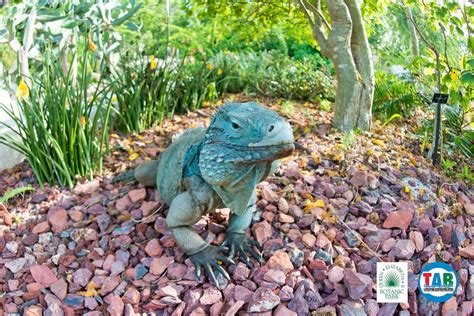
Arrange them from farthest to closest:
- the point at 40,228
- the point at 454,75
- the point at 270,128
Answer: the point at 454,75, the point at 40,228, the point at 270,128

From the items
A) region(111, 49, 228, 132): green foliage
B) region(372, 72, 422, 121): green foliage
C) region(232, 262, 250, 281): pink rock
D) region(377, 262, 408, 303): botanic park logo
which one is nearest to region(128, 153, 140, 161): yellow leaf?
region(111, 49, 228, 132): green foliage

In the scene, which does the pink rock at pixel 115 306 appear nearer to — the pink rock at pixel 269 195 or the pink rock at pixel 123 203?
the pink rock at pixel 123 203

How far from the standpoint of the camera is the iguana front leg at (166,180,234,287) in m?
2.20

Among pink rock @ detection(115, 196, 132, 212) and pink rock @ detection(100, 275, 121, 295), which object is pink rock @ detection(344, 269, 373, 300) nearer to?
pink rock @ detection(100, 275, 121, 295)

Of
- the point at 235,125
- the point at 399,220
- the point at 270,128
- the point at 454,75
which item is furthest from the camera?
the point at 454,75

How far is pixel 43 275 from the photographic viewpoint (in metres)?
2.32

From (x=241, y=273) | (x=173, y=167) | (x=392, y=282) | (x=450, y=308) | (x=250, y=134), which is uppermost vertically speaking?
(x=250, y=134)

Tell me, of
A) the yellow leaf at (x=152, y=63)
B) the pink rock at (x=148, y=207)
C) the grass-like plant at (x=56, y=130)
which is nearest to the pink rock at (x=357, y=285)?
the pink rock at (x=148, y=207)

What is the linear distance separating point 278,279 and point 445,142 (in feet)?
7.95

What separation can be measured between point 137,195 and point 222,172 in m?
1.07

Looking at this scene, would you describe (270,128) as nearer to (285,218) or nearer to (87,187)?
(285,218)

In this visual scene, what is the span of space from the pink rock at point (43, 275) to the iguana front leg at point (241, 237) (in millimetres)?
899

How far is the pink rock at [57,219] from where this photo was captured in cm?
269

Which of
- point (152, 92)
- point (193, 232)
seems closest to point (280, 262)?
point (193, 232)
